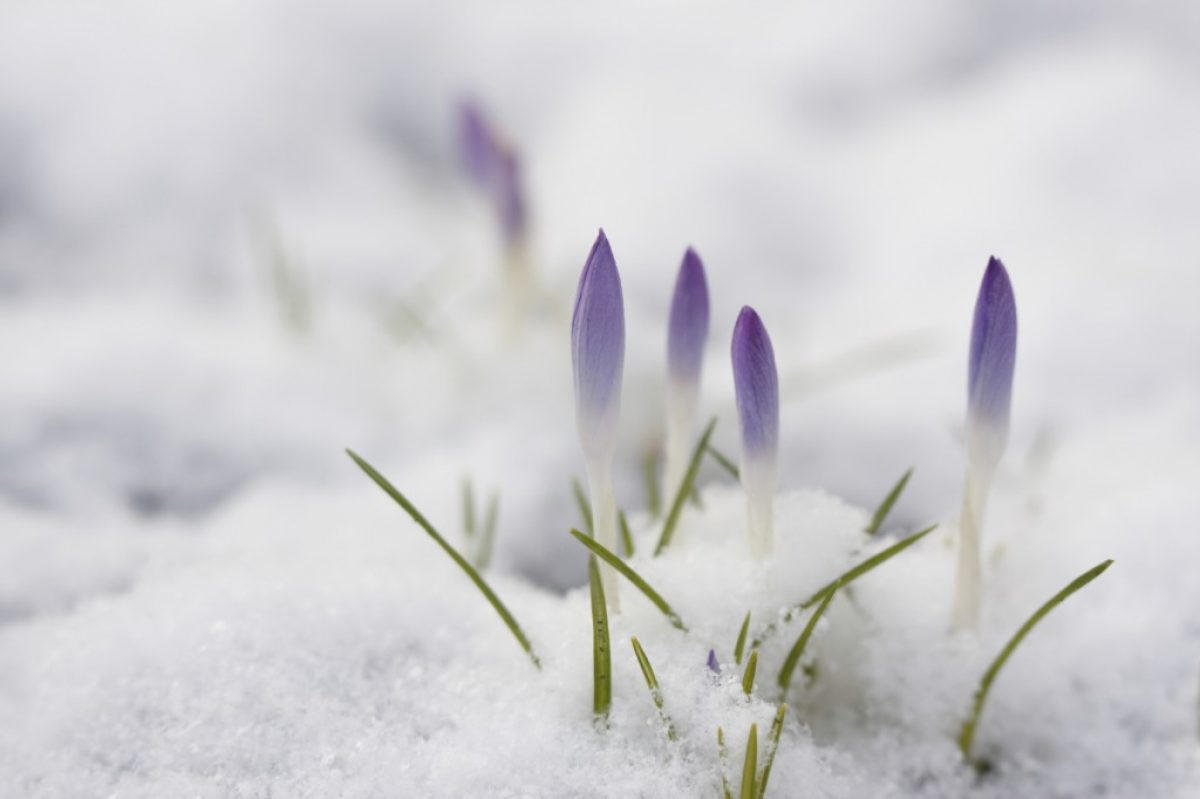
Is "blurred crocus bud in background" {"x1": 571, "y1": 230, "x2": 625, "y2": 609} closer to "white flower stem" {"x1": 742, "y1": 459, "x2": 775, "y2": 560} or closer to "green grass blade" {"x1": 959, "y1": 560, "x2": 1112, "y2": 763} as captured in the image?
"white flower stem" {"x1": 742, "y1": 459, "x2": 775, "y2": 560}

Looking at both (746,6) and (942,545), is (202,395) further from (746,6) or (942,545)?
(746,6)

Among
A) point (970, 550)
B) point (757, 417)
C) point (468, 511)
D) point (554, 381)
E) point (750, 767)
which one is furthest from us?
point (554, 381)

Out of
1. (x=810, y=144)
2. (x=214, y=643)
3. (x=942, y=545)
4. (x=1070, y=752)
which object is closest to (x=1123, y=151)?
(x=810, y=144)

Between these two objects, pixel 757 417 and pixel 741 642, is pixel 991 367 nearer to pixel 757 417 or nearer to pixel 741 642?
pixel 757 417

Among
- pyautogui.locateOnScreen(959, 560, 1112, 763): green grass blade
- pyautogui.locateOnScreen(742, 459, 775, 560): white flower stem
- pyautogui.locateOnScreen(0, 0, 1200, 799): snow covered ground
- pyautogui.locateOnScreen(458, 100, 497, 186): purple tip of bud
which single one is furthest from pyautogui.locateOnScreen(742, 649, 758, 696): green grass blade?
pyautogui.locateOnScreen(458, 100, 497, 186): purple tip of bud

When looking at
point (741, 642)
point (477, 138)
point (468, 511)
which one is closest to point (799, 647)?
point (741, 642)

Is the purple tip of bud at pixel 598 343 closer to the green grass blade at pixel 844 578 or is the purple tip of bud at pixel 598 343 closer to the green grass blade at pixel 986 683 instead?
the green grass blade at pixel 844 578

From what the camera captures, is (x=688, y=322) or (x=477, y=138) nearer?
(x=688, y=322)
